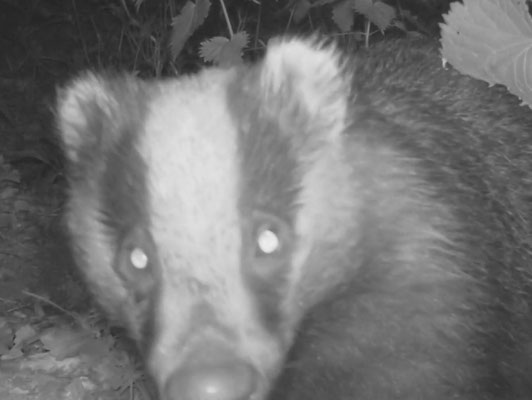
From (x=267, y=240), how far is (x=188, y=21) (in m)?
1.68

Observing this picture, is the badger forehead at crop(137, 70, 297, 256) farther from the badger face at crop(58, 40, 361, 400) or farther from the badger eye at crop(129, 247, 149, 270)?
the badger eye at crop(129, 247, 149, 270)

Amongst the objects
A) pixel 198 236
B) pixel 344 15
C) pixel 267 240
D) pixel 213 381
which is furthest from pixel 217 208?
pixel 344 15

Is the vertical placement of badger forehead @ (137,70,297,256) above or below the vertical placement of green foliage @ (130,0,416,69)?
above

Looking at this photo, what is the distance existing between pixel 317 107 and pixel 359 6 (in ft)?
5.69

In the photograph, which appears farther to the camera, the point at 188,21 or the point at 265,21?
the point at 265,21

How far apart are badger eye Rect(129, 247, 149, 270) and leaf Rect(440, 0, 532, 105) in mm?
1074

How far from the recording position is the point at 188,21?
389cm

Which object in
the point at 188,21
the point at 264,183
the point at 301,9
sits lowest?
the point at 301,9

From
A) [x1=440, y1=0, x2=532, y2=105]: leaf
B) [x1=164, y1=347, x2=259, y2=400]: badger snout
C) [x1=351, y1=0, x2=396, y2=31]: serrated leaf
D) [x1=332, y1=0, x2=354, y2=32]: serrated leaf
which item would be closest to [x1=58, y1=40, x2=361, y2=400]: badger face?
[x1=164, y1=347, x2=259, y2=400]: badger snout

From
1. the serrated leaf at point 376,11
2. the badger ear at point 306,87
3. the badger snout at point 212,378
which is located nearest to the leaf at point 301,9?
the serrated leaf at point 376,11

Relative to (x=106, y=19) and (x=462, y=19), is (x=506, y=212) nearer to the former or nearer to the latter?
(x=462, y=19)

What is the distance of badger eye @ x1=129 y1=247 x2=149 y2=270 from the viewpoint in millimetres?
2541

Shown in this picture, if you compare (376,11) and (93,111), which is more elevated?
(376,11)

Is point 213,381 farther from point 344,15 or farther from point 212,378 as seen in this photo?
point 344,15
